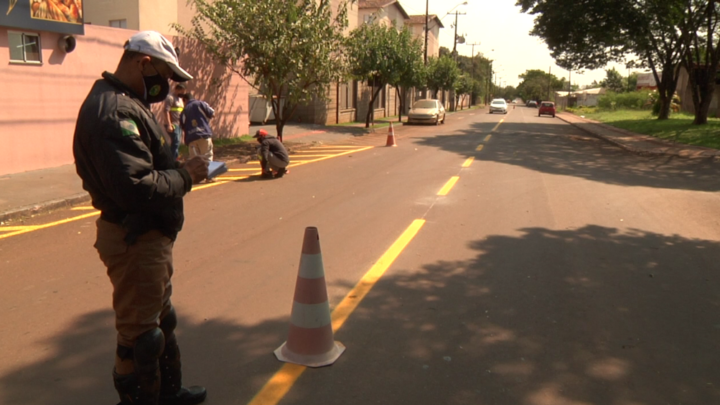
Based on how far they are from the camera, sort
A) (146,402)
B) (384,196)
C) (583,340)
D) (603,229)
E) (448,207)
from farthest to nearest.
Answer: (384,196) → (448,207) → (603,229) → (583,340) → (146,402)

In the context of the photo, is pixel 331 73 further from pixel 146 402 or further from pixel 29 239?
pixel 146 402

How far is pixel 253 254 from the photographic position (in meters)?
6.54

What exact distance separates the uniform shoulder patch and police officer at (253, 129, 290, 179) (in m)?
9.33

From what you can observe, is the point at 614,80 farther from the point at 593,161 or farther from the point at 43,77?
the point at 43,77

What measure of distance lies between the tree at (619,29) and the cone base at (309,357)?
25.0 m

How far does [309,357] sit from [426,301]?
1515 millimetres

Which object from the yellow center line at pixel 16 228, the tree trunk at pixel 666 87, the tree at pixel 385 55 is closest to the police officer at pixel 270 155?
the yellow center line at pixel 16 228

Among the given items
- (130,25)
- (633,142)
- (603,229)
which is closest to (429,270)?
(603,229)

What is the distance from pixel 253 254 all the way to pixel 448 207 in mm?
3786

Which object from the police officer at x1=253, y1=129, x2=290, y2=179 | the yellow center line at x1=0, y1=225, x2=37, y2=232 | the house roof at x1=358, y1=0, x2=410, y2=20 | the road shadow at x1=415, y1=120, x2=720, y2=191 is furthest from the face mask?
the house roof at x1=358, y1=0, x2=410, y2=20

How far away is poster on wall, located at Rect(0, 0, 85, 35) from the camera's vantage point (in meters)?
10.8

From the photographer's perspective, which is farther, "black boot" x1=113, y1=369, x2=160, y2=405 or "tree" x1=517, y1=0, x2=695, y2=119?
"tree" x1=517, y1=0, x2=695, y2=119

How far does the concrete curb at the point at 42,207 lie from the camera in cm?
836

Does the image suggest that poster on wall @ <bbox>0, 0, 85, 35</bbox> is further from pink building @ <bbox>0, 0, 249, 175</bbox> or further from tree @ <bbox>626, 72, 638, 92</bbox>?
tree @ <bbox>626, 72, 638, 92</bbox>
